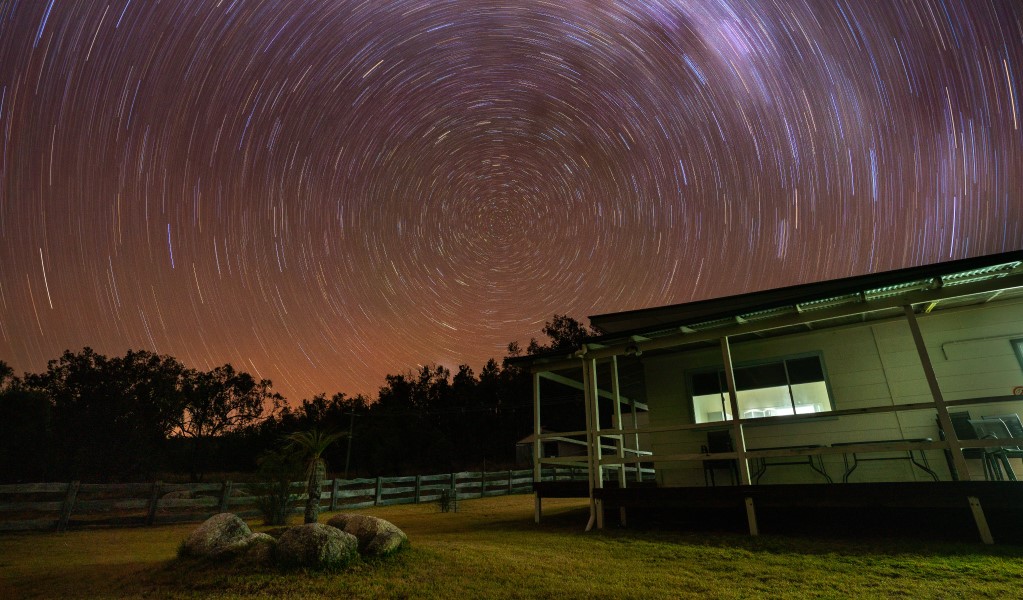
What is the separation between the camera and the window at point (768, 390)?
383 inches

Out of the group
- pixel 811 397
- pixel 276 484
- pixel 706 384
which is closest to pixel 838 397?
pixel 811 397

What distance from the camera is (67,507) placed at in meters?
11.2

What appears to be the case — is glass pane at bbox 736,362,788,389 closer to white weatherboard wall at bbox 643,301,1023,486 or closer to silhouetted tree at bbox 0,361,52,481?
white weatherboard wall at bbox 643,301,1023,486

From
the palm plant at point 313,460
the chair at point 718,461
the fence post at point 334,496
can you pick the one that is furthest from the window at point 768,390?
the fence post at point 334,496

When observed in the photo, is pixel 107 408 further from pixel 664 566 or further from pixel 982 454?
pixel 982 454

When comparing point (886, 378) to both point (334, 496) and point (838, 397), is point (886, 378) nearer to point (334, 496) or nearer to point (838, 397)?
point (838, 397)

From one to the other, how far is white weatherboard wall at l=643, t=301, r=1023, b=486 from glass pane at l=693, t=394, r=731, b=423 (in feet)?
0.65

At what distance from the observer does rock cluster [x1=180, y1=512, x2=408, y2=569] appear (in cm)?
556

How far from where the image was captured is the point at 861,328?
9.41 meters

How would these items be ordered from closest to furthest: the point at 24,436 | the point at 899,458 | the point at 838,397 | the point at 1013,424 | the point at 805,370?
the point at 1013,424 → the point at 899,458 → the point at 838,397 → the point at 805,370 → the point at 24,436

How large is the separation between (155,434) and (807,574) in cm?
4543

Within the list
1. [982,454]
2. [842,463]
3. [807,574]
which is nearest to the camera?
[807,574]

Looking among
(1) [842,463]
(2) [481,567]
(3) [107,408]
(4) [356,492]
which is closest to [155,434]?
(3) [107,408]

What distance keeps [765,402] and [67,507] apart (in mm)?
16091
